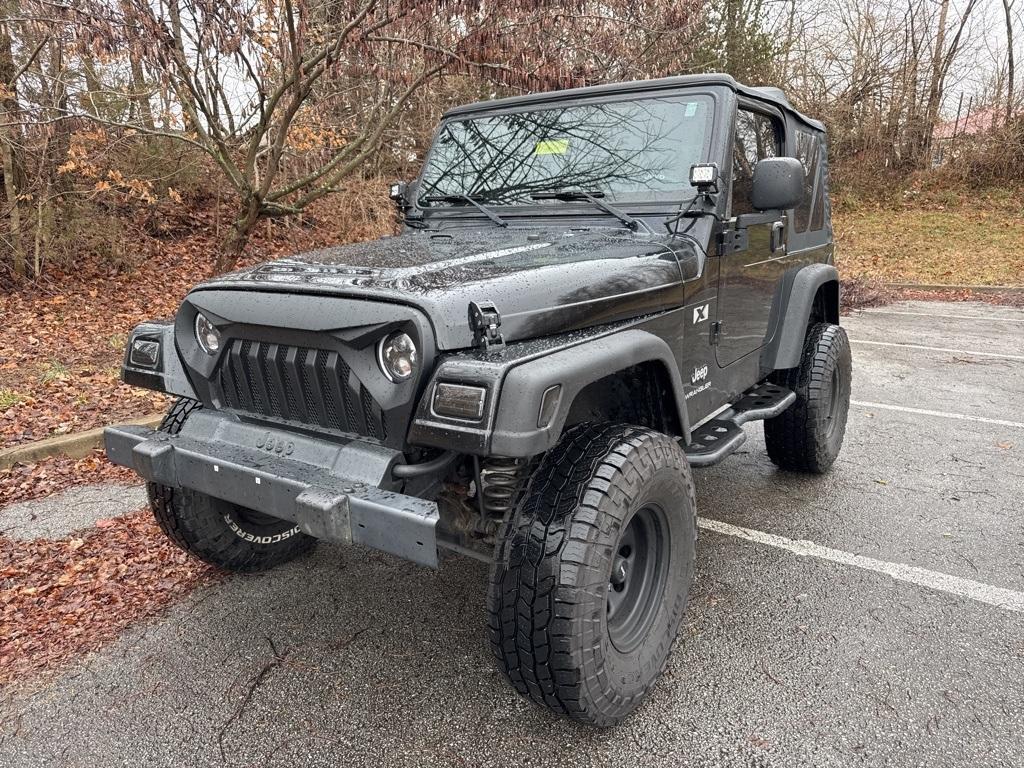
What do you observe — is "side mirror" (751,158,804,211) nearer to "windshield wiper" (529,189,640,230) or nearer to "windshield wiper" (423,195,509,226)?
"windshield wiper" (529,189,640,230)

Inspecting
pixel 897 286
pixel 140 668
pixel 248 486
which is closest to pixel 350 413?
pixel 248 486

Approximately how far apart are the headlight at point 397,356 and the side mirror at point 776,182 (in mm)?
1677

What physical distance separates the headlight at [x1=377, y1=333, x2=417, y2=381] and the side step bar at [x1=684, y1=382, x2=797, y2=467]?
1238 millimetres

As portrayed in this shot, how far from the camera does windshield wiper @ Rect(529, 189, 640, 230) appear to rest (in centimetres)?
295

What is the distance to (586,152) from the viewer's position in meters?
3.17

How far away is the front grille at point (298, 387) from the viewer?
7.00 ft

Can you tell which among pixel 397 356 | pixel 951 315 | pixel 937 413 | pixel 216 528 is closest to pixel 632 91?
pixel 397 356

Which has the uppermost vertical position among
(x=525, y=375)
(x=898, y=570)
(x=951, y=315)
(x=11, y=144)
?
(x=11, y=144)

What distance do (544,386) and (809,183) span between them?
3050 mm

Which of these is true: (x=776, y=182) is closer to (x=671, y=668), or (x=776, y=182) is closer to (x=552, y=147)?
(x=552, y=147)

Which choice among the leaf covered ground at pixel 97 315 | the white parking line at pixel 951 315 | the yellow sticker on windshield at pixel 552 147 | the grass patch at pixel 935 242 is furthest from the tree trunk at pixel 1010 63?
the yellow sticker on windshield at pixel 552 147

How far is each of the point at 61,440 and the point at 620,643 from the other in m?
3.89

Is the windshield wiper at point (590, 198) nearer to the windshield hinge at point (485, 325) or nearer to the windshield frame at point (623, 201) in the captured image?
the windshield frame at point (623, 201)

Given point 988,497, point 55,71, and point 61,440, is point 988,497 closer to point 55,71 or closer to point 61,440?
point 61,440
